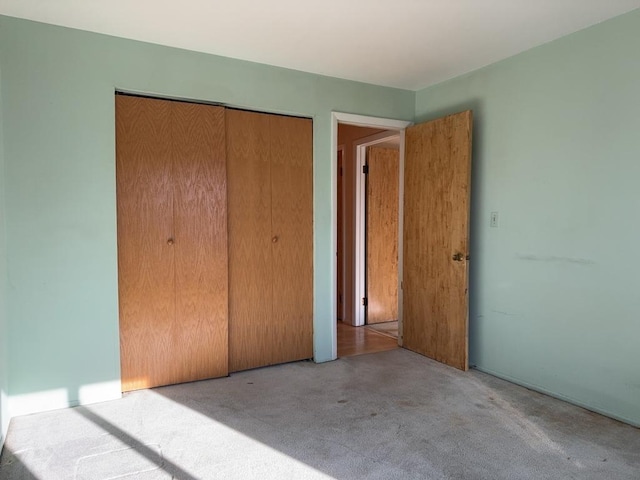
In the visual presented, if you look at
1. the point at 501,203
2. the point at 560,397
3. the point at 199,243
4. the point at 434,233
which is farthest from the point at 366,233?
the point at 560,397

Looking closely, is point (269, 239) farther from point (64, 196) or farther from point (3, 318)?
point (3, 318)

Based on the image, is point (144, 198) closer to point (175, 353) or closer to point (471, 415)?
point (175, 353)

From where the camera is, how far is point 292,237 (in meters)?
3.49

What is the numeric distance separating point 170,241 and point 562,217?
261 cm

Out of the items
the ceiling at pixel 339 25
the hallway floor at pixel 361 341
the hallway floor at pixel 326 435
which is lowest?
the hallway floor at pixel 361 341

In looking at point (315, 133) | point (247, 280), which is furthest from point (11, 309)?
point (315, 133)

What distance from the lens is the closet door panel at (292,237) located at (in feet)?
11.2

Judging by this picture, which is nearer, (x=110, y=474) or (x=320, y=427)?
(x=110, y=474)

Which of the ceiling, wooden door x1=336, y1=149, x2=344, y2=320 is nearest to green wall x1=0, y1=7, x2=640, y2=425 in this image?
the ceiling

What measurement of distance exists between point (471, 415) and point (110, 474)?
1.96 metres

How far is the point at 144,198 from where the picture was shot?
9.62 feet

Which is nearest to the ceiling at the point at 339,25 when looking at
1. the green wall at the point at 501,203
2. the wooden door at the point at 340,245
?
the green wall at the point at 501,203

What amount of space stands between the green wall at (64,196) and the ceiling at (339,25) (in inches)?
6.8

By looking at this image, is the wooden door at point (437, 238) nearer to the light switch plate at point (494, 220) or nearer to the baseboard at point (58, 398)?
the light switch plate at point (494, 220)
